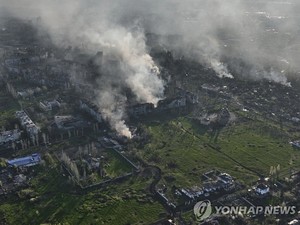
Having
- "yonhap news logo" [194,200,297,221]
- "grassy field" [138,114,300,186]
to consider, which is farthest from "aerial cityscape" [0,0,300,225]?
"grassy field" [138,114,300,186]

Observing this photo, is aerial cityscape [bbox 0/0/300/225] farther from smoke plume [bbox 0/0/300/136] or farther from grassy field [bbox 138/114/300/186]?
smoke plume [bbox 0/0/300/136]

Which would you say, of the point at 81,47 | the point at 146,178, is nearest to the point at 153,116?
the point at 146,178

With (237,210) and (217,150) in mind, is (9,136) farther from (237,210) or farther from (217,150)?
(237,210)

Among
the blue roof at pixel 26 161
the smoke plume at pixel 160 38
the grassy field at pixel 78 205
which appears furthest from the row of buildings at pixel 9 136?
the smoke plume at pixel 160 38

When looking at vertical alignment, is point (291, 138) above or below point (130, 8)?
below

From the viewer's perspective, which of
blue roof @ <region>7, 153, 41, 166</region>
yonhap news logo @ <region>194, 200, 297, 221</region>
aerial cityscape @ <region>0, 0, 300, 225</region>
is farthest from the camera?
blue roof @ <region>7, 153, 41, 166</region>

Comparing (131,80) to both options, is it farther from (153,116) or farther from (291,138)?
(291,138)
